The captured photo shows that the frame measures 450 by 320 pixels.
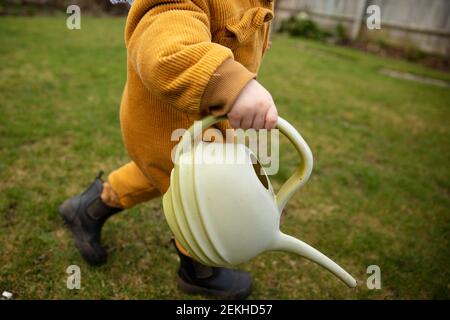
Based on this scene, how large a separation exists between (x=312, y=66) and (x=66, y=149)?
4.02 meters

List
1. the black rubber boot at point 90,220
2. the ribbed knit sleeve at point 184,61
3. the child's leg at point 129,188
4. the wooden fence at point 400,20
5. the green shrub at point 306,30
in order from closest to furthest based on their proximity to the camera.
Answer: the ribbed knit sleeve at point 184,61 → the child's leg at point 129,188 → the black rubber boot at point 90,220 → the wooden fence at point 400,20 → the green shrub at point 306,30

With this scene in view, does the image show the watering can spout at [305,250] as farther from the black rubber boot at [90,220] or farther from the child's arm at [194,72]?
the black rubber boot at [90,220]

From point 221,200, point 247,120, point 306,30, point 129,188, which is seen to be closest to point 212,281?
point 129,188

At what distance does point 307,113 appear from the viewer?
11.1 ft

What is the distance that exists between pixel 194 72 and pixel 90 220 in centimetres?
100

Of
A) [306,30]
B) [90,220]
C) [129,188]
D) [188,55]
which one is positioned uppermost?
[188,55]

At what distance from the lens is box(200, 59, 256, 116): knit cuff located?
69 centimetres

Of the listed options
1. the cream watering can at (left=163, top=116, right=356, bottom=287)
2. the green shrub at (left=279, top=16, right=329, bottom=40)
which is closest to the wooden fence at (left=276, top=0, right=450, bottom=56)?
the green shrub at (left=279, top=16, right=329, bottom=40)

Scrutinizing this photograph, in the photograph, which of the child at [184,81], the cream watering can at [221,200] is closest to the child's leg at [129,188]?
the child at [184,81]

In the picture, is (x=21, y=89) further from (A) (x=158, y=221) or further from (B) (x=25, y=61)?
(A) (x=158, y=221)

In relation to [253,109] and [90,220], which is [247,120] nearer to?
[253,109]

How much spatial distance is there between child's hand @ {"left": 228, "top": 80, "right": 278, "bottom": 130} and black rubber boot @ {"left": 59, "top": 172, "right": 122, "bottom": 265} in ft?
2.95

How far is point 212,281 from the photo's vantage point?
1439 mm

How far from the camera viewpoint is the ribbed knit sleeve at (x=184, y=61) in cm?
69
